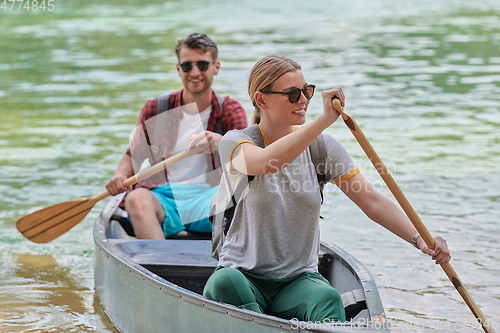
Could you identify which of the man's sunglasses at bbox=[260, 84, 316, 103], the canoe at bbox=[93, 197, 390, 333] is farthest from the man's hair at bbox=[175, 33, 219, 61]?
the man's sunglasses at bbox=[260, 84, 316, 103]

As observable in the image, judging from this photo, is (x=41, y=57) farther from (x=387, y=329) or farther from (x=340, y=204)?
(x=387, y=329)

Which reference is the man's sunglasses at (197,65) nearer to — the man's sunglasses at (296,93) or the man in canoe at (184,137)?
the man in canoe at (184,137)

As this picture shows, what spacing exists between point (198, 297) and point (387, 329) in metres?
0.82

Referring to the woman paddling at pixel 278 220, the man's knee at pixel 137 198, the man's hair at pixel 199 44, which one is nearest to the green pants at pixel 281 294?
the woman paddling at pixel 278 220

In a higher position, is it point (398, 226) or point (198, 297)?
point (398, 226)

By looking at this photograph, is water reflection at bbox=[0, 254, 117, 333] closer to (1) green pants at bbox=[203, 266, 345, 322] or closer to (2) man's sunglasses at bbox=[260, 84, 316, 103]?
(1) green pants at bbox=[203, 266, 345, 322]

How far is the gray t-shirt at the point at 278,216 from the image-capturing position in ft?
A: 10.1

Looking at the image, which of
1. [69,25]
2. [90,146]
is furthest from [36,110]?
[69,25]

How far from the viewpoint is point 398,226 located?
3.25 metres

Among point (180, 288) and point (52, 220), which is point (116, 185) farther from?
point (180, 288)

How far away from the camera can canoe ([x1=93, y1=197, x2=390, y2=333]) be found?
9.91ft

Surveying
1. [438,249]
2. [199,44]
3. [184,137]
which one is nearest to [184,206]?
[184,137]

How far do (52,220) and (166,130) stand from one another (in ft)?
4.13

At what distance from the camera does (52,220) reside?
5652 mm
